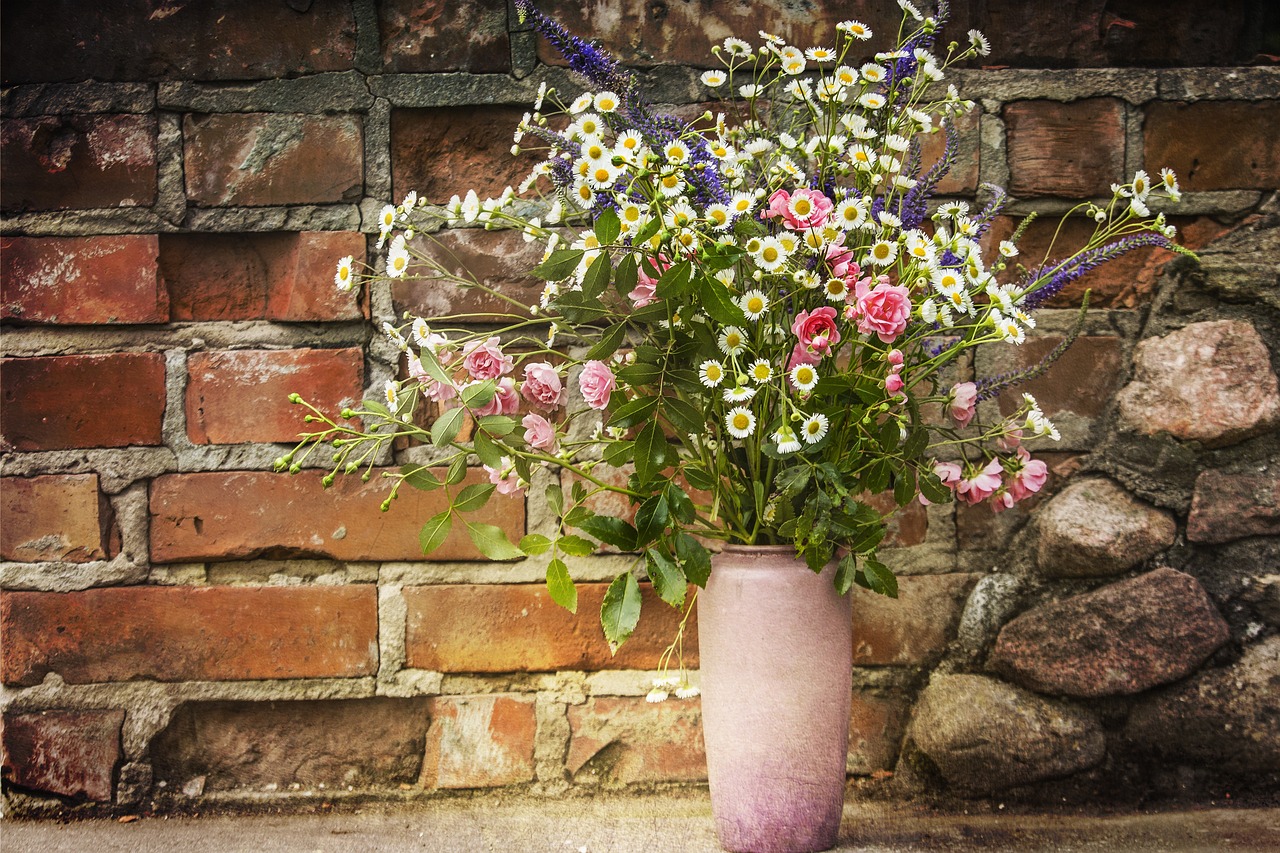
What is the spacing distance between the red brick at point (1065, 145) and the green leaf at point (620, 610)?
636 millimetres

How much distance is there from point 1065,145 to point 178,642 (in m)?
1.13

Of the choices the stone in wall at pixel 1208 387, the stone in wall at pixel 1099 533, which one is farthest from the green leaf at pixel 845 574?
the stone in wall at pixel 1208 387

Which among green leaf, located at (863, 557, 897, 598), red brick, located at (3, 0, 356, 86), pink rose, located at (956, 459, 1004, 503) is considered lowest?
green leaf, located at (863, 557, 897, 598)

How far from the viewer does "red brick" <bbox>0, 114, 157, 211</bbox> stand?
1.00 metres

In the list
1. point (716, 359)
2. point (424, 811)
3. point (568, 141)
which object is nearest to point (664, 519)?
point (716, 359)

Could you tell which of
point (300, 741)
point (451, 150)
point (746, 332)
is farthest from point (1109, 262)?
point (300, 741)

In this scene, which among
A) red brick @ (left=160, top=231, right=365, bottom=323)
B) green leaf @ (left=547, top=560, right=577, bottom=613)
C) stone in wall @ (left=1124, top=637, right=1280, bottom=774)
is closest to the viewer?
green leaf @ (left=547, top=560, right=577, bottom=613)

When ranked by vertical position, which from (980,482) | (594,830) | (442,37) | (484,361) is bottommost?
(594,830)

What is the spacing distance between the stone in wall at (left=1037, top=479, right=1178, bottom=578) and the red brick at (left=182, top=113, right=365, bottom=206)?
2.84ft

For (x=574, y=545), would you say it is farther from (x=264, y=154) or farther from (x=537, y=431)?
(x=264, y=154)

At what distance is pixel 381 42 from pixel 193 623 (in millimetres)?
677

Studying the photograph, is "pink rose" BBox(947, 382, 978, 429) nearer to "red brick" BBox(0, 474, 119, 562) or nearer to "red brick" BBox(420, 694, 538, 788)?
"red brick" BBox(420, 694, 538, 788)

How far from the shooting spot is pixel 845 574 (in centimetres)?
79

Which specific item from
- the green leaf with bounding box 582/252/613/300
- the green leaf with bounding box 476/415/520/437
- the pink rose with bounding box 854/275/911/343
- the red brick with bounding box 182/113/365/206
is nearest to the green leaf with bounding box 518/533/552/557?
the green leaf with bounding box 476/415/520/437
